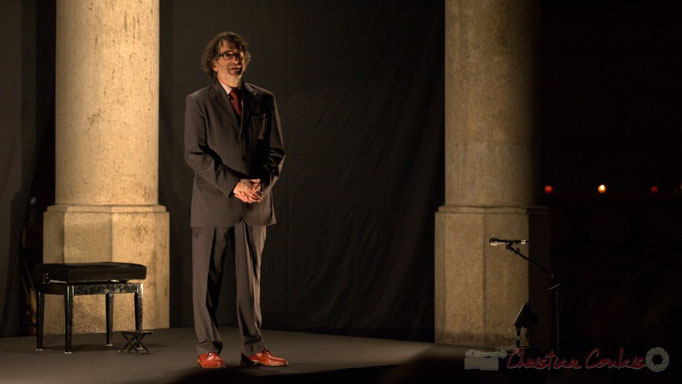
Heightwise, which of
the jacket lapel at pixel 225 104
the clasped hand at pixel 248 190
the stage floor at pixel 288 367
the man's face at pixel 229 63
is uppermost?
the man's face at pixel 229 63

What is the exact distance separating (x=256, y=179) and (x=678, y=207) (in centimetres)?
452

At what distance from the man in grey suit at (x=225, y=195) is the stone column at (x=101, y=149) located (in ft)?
6.87

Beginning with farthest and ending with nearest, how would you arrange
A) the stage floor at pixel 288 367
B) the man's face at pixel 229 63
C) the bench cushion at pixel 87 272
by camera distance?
the bench cushion at pixel 87 272, the man's face at pixel 229 63, the stage floor at pixel 288 367

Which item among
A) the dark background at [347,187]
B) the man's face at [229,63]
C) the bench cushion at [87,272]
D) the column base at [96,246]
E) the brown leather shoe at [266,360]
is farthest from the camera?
the column base at [96,246]

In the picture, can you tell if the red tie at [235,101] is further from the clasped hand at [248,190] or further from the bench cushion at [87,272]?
the bench cushion at [87,272]

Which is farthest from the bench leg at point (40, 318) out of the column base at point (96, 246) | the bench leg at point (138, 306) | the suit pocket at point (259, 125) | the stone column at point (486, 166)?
the stone column at point (486, 166)

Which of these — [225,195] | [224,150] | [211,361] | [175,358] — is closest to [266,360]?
[211,361]

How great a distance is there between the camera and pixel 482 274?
7.18 metres

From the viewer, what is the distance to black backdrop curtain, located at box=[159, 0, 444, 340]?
24.9 ft

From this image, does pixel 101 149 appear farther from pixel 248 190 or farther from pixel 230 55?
pixel 248 190

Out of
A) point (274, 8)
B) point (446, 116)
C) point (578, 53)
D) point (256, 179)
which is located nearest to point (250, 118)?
point (256, 179)

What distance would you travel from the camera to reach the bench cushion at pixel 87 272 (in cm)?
646

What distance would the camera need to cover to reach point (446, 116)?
7.43 meters

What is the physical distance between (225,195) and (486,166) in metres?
2.18
